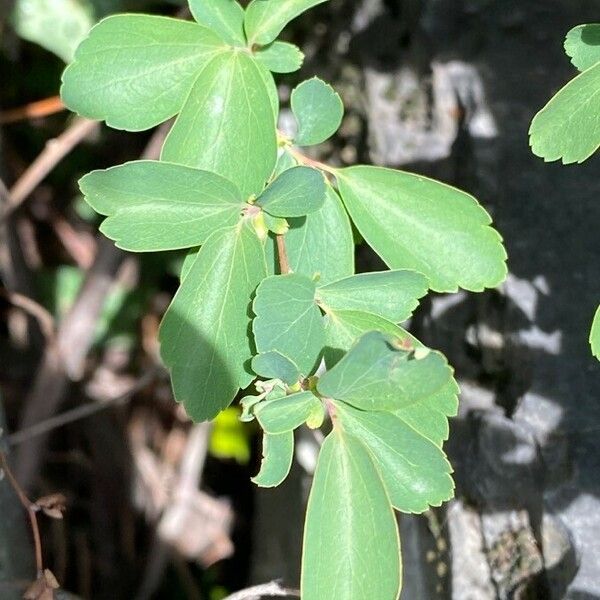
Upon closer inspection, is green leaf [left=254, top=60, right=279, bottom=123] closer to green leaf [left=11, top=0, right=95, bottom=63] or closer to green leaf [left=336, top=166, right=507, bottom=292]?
green leaf [left=336, top=166, right=507, bottom=292]

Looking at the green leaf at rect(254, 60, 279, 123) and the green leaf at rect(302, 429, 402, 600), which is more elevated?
the green leaf at rect(254, 60, 279, 123)

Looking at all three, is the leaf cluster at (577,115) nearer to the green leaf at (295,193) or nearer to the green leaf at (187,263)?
the green leaf at (295,193)

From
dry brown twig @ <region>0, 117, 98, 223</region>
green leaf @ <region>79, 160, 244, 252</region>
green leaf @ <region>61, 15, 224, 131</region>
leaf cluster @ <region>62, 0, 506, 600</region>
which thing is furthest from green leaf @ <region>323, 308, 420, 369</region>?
dry brown twig @ <region>0, 117, 98, 223</region>

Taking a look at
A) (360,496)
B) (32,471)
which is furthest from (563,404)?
(32,471)

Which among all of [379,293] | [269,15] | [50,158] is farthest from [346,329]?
[50,158]

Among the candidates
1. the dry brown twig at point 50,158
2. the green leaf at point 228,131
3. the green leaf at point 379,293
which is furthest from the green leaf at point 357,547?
the dry brown twig at point 50,158

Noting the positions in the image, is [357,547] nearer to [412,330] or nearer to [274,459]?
[274,459]
